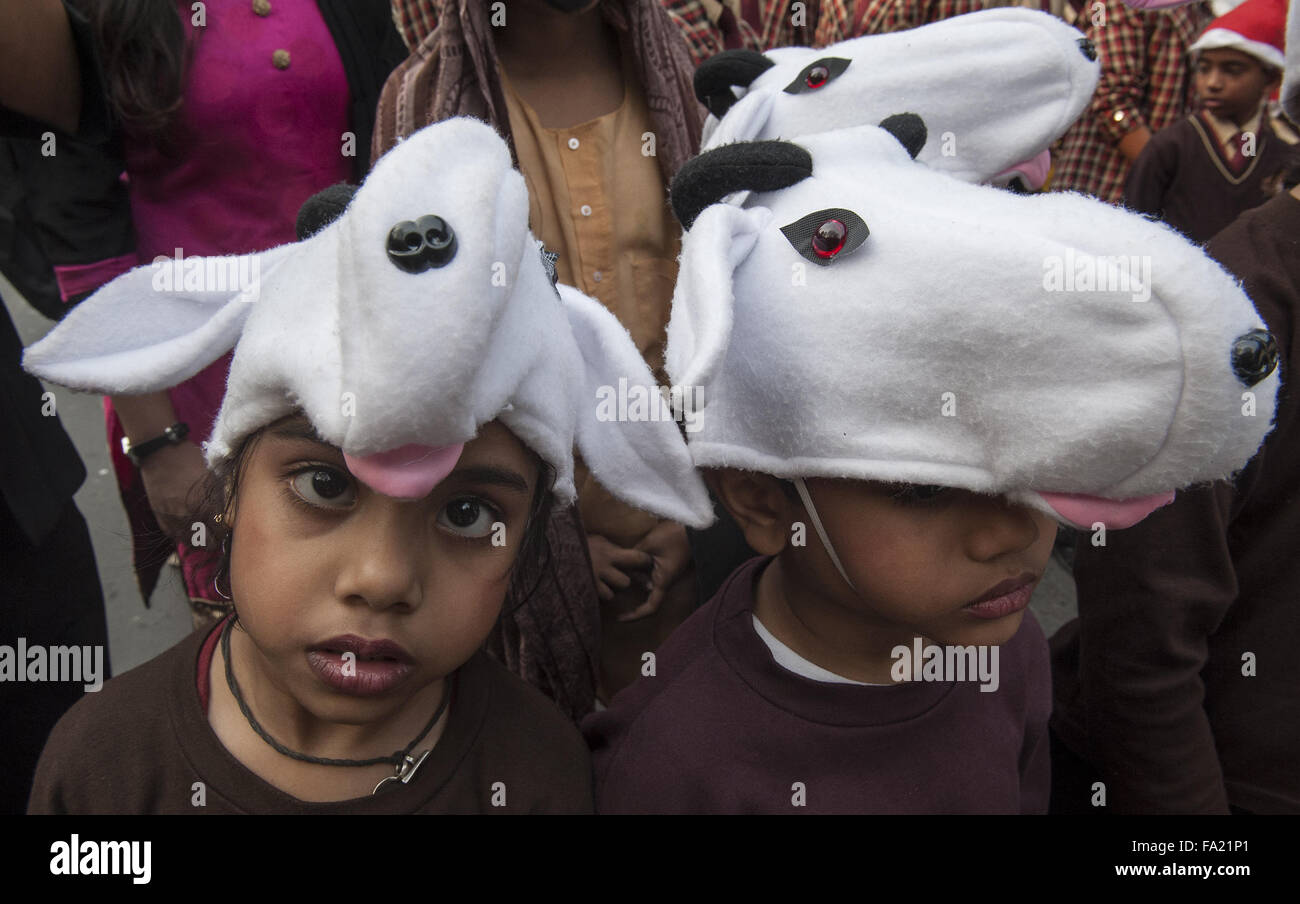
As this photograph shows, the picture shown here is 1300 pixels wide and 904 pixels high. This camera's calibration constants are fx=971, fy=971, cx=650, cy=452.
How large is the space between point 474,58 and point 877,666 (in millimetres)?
1206

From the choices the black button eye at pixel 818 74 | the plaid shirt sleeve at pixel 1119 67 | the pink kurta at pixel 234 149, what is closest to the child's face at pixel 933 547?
the black button eye at pixel 818 74

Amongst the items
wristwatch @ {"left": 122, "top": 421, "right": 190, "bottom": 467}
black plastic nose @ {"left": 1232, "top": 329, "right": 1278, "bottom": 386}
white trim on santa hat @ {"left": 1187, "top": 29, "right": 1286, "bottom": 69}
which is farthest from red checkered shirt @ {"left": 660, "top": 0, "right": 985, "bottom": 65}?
black plastic nose @ {"left": 1232, "top": 329, "right": 1278, "bottom": 386}

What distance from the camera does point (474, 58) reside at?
1.68 meters

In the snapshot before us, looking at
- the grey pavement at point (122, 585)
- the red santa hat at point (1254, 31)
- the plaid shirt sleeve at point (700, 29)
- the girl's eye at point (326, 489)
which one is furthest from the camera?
the red santa hat at point (1254, 31)

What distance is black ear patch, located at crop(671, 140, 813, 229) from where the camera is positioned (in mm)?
1130

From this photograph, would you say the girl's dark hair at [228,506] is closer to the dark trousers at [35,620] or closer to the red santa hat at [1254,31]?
the dark trousers at [35,620]

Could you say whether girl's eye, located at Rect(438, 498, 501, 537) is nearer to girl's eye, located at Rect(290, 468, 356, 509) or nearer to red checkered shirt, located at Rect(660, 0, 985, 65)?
girl's eye, located at Rect(290, 468, 356, 509)

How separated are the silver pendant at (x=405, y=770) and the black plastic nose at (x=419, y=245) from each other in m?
0.66

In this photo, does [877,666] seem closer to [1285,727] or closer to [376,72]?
[1285,727]

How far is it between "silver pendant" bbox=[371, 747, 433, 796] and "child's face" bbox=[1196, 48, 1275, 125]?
11.9ft

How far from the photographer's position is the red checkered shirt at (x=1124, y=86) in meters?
4.10

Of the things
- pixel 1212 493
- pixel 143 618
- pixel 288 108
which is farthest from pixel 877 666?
pixel 143 618

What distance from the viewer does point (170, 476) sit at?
1829 mm

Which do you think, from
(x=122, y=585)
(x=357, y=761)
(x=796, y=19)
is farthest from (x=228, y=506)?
(x=796, y=19)
